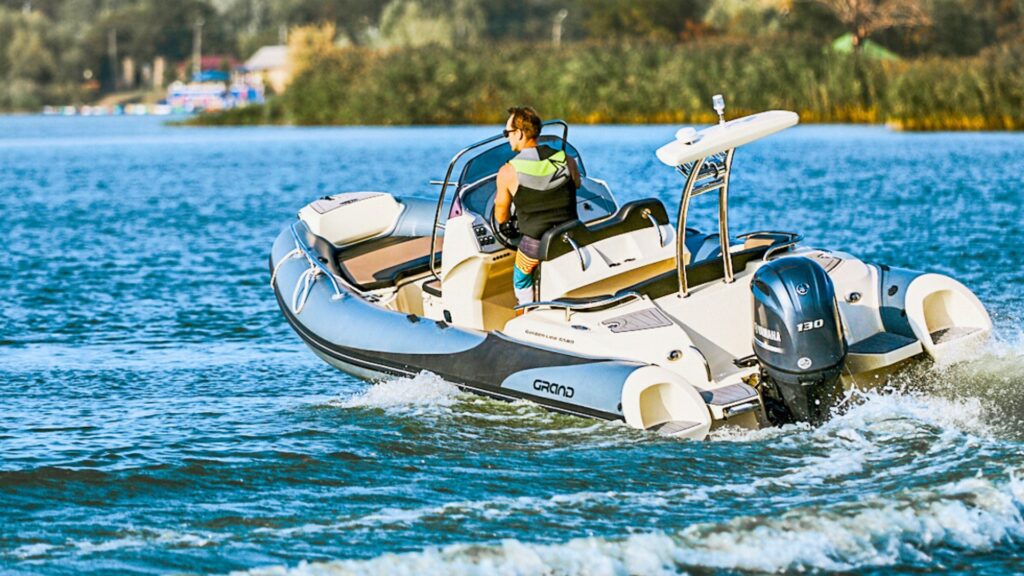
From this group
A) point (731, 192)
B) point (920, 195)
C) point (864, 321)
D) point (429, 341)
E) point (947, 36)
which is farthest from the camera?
point (947, 36)

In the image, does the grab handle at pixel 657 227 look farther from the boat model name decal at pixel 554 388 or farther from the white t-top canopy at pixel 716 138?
the boat model name decal at pixel 554 388

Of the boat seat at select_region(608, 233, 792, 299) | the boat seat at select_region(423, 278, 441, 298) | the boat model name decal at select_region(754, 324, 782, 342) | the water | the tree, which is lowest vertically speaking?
the water

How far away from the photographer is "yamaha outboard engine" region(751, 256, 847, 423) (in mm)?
7633

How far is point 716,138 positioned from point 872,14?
53.5 meters

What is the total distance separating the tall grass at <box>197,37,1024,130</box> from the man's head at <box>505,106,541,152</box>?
2416cm

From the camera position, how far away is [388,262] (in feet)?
37.4

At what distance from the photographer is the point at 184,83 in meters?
136

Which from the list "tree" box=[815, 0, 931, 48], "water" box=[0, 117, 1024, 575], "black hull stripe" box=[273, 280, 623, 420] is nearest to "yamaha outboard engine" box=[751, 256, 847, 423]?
"water" box=[0, 117, 1024, 575]

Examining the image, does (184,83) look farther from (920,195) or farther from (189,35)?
(920,195)

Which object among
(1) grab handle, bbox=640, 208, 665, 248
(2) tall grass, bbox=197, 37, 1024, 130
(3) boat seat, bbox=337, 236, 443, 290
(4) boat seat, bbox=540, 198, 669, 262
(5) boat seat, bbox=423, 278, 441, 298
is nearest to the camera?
(4) boat seat, bbox=540, 198, 669, 262

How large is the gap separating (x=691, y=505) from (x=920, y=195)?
55.8 feet

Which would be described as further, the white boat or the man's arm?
the man's arm

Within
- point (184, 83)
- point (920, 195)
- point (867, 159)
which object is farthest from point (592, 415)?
point (184, 83)

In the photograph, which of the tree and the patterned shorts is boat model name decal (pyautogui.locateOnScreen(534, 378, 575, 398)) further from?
the tree
